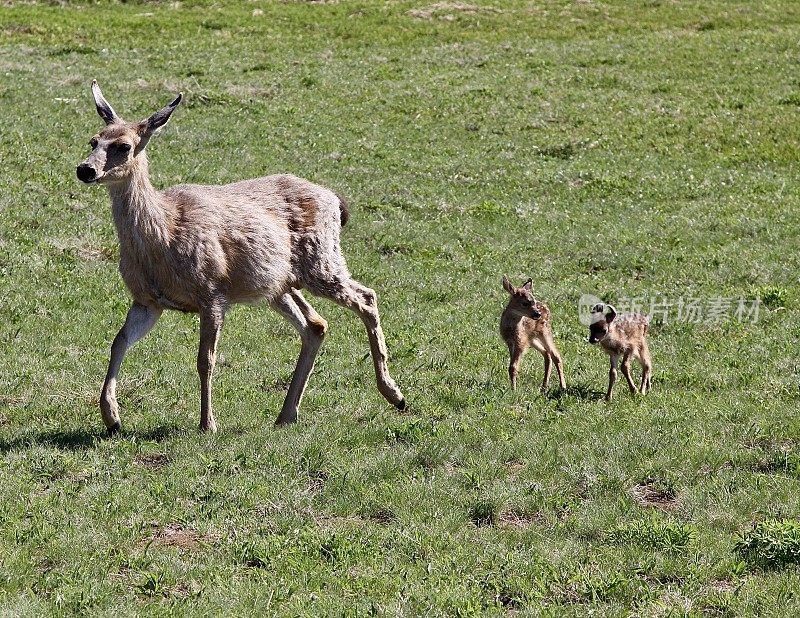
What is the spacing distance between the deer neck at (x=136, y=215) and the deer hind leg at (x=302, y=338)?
1621mm

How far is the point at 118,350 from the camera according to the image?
1052cm

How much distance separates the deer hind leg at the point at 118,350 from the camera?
34.0 ft

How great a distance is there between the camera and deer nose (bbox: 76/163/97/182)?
32.1ft

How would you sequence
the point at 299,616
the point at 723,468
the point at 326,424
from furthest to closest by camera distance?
the point at 326,424 < the point at 723,468 < the point at 299,616

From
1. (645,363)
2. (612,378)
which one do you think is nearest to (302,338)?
(612,378)

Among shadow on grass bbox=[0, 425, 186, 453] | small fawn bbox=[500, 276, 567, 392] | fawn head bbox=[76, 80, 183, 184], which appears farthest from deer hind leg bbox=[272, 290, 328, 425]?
small fawn bbox=[500, 276, 567, 392]

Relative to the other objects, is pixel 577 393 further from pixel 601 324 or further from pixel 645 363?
pixel 645 363

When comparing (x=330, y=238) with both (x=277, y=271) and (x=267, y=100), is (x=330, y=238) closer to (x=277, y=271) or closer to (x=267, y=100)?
(x=277, y=271)

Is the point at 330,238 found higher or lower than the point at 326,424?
higher

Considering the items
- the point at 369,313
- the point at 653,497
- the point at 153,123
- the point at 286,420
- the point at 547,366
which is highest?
the point at 153,123

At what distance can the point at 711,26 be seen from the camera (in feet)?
131

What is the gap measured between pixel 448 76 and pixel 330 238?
20763 mm

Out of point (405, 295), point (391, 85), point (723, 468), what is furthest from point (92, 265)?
point (391, 85)

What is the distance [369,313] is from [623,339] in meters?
3.28
